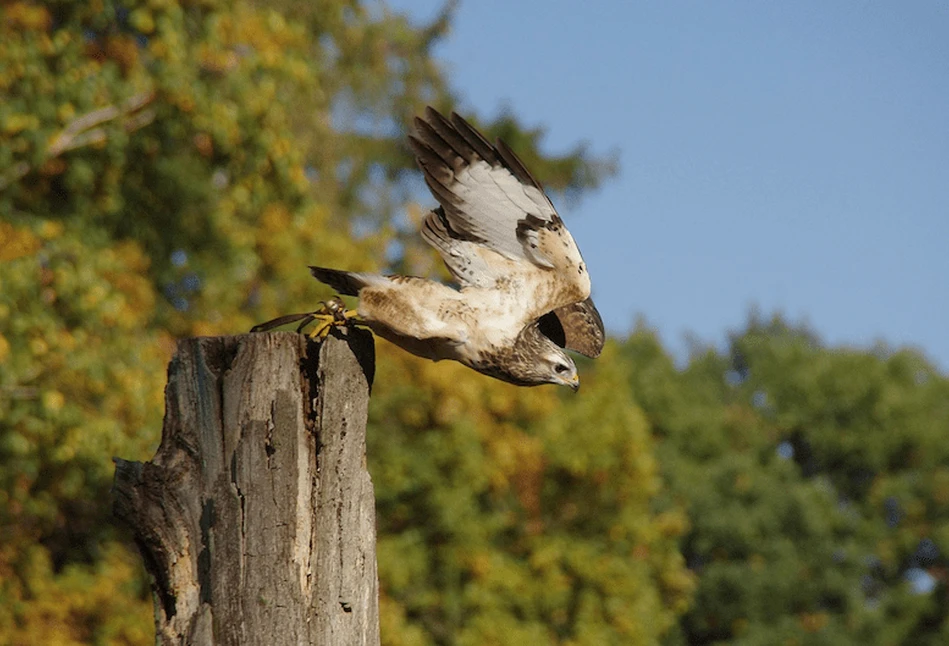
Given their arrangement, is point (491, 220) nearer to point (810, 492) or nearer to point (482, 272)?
point (482, 272)

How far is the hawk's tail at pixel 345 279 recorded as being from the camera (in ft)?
17.4

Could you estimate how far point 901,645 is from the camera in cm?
3447

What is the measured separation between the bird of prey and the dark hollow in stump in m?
0.43

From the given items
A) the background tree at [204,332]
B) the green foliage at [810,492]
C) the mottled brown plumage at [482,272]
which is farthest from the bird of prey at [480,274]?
the green foliage at [810,492]

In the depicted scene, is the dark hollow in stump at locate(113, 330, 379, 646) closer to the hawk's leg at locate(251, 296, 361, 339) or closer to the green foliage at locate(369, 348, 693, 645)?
the hawk's leg at locate(251, 296, 361, 339)

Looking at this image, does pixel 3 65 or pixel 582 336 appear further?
pixel 3 65

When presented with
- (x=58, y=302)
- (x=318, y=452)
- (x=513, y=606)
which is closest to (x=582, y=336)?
(x=318, y=452)

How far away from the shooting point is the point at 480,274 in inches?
219

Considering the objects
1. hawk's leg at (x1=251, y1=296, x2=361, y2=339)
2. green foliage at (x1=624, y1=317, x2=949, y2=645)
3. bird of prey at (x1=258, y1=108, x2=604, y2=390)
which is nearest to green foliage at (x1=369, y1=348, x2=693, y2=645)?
bird of prey at (x1=258, y1=108, x2=604, y2=390)

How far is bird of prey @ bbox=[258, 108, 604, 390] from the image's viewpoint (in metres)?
5.32

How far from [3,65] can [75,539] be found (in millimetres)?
5931

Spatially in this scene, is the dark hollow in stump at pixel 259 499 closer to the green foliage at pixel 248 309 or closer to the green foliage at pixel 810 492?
the green foliage at pixel 248 309

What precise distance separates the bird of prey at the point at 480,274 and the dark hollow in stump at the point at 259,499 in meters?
0.43

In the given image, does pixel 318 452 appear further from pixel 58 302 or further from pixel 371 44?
pixel 371 44
